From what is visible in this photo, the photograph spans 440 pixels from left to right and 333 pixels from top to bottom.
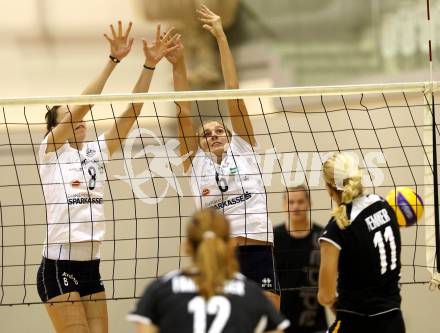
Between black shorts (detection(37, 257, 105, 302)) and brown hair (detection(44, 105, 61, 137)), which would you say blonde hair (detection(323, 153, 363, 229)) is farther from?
brown hair (detection(44, 105, 61, 137))

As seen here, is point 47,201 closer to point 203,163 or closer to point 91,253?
point 91,253

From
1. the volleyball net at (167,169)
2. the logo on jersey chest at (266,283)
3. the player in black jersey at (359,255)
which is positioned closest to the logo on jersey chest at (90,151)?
the logo on jersey chest at (266,283)

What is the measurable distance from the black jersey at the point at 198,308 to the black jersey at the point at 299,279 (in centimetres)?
372

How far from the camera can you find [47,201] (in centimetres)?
532

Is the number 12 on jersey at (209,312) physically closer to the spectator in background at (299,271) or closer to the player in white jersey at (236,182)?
the player in white jersey at (236,182)

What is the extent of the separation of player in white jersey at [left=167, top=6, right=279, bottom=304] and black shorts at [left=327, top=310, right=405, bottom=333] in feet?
2.56

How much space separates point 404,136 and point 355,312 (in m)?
3.90

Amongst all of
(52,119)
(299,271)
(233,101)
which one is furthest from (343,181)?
(299,271)

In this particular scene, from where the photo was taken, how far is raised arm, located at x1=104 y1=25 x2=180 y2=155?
18.0 feet

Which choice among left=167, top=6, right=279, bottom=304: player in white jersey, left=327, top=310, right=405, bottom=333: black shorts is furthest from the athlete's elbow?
left=167, top=6, right=279, bottom=304: player in white jersey

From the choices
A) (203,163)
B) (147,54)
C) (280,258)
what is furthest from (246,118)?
(280,258)

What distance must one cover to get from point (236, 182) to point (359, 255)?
122cm

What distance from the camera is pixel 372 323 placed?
4.28 meters

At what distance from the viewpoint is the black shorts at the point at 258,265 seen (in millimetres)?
5098
